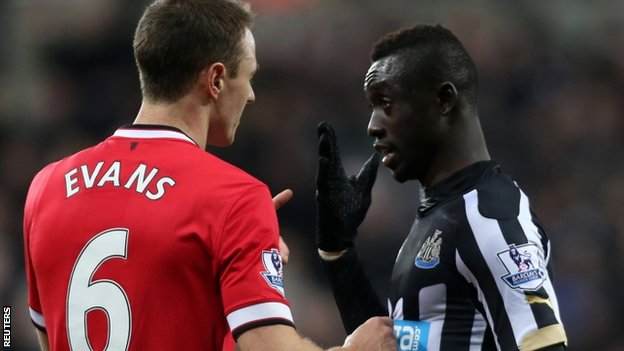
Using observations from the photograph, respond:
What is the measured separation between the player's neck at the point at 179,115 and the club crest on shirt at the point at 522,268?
0.96 m

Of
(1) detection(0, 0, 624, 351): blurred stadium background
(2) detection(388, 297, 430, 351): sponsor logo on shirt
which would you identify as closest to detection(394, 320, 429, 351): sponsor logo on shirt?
(2) detection(388, 297, 430, 351): sponsor logo on shirt

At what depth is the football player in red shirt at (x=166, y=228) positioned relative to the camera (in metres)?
2.95

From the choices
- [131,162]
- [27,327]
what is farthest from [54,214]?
[27,327]

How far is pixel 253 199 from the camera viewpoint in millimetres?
3000

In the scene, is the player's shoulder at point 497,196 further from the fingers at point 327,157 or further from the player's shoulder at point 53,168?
the player's shoulder at point 53,168

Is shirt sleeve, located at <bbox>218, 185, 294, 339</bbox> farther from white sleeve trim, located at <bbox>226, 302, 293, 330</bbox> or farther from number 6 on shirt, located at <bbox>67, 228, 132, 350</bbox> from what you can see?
number 6 on shirt, located at <bbox>67, 228, 132, 350</bbox>

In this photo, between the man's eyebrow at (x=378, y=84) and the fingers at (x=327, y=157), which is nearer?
the man's eyebrow at (x=378, y=84)

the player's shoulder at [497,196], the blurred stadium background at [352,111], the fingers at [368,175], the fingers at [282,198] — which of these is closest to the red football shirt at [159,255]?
the fingers at [282,198]

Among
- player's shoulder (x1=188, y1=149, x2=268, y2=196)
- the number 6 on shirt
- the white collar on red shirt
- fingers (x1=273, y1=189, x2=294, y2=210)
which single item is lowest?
the number 6 on shirt

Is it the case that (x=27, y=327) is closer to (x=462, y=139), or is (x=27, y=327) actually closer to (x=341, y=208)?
(x=341, y=208)

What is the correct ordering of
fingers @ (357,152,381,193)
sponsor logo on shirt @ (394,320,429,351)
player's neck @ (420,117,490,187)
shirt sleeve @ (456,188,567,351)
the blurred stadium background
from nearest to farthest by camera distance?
shirt sleeve @ (456,188,567,351)
sponsor logo on shirt @ (394,320,429,351)
player's neck @ (420,117,490,187)
fingers @ (357,152,381,193)
the blurred stadium background

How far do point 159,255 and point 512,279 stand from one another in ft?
3.32

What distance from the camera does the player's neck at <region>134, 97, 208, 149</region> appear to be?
321cm

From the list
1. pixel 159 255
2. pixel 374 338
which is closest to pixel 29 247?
pixel 159 255
